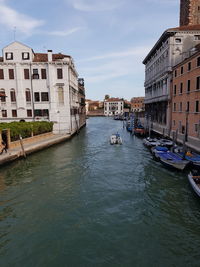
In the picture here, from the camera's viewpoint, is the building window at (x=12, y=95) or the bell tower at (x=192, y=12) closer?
the building window at (x=12, y=95)

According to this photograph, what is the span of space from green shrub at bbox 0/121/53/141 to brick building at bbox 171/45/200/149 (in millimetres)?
16397

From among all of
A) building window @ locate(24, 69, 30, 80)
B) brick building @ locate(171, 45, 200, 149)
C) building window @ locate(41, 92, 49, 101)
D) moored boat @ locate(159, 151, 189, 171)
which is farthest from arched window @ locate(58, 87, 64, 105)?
moored boat @ locate(159, 151, 189, 171)

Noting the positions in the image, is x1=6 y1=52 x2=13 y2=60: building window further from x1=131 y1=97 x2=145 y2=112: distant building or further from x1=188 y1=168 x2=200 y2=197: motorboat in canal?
x1=131 y1=97 x2=145 y2=112: distant building

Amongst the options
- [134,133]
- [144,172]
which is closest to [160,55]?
[134,133]

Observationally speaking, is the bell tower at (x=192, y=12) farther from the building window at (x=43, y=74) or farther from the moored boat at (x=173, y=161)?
the moored boat at (x=173, y=161)

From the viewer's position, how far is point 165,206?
9.01 metres

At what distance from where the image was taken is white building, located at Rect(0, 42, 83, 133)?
28422 millimetres

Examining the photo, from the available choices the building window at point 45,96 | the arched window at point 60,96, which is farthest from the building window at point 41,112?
the arched window at point 60,96

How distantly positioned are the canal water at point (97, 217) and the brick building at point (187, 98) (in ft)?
24.1

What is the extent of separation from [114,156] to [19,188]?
32.0 ft

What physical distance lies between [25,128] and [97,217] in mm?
15726

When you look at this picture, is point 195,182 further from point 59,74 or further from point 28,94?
point 28,94

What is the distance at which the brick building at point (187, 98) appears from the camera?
18.6 meters

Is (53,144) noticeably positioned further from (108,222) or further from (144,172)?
(108,222)
